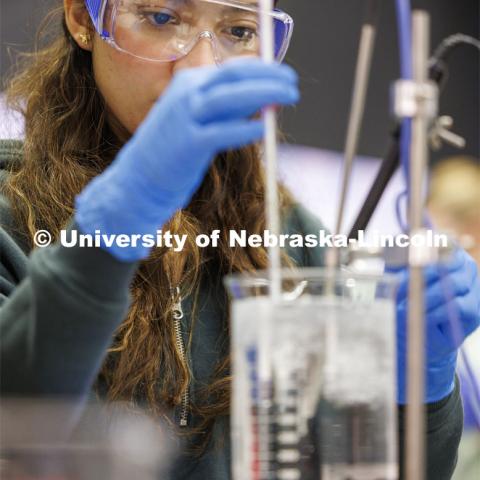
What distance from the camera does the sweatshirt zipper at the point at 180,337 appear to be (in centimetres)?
144

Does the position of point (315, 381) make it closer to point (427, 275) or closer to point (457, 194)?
point (427, 275)

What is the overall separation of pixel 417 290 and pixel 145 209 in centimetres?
36

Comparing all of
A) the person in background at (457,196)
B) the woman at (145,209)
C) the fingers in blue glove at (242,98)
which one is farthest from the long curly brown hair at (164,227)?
the person in background at (457,196)

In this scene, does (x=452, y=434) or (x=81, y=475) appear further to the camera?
(x=452, y=434)

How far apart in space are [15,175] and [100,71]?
23cm

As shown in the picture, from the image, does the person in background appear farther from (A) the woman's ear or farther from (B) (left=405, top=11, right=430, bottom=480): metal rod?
(B) (left=405, top=11, right=430, bottom=480): metal rod

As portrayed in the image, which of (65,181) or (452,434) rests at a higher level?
(65,181)

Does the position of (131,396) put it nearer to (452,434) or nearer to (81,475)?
(452,434)

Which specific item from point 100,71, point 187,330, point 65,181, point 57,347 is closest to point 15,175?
point 65,181

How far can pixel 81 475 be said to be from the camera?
2.47ft

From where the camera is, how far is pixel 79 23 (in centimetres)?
160

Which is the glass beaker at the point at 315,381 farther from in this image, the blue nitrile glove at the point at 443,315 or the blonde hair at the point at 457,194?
the blonde hair at the point at 457,194

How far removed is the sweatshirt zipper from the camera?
1.44 m

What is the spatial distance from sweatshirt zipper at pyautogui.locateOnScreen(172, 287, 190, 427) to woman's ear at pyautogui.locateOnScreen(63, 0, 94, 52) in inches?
18.6
